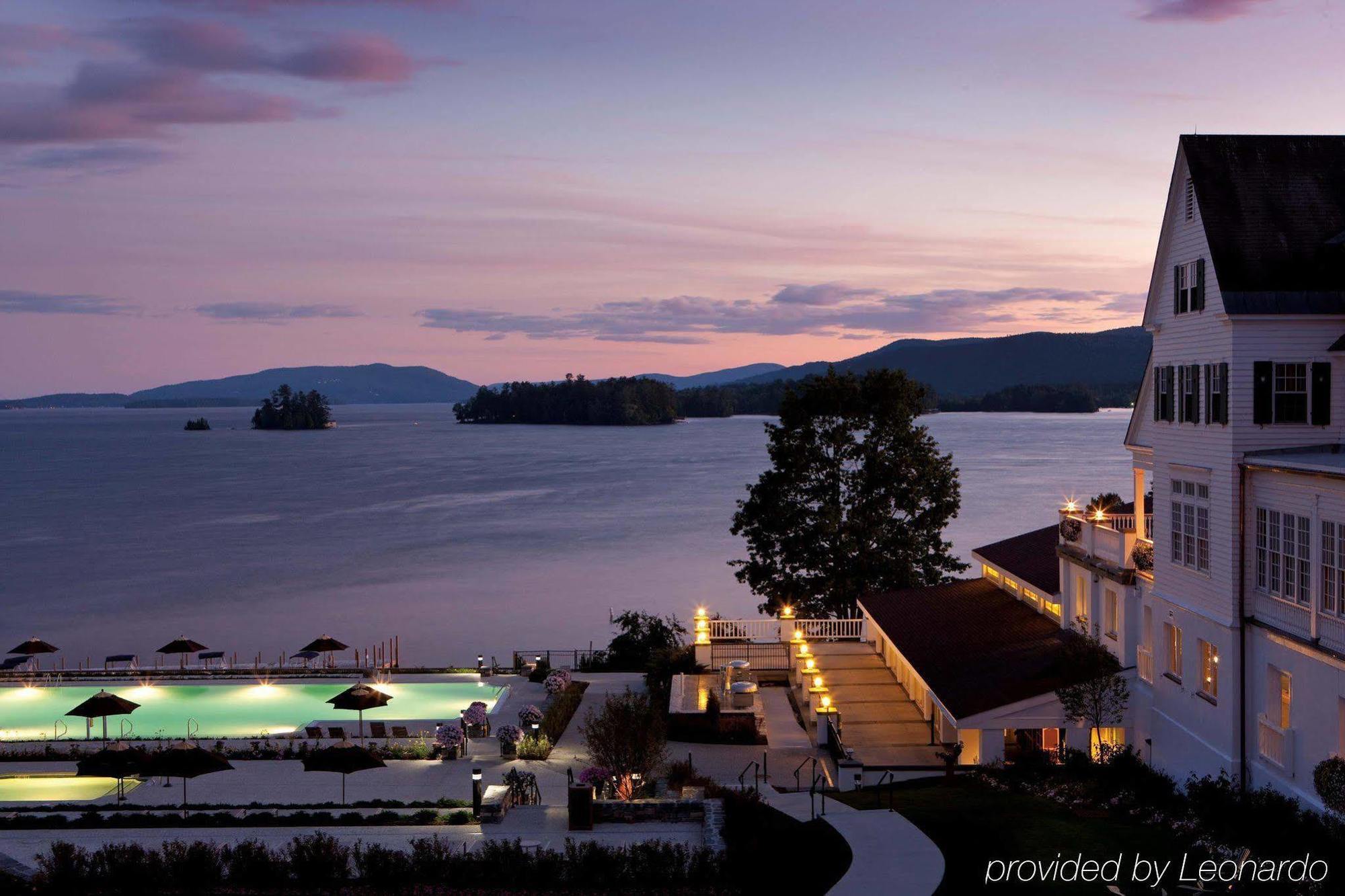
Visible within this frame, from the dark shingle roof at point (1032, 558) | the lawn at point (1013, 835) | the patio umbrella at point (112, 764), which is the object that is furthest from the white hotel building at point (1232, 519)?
the patio umbrella at point (112, 764)

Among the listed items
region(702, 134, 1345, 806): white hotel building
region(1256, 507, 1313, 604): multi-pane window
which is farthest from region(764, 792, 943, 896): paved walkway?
region(1256, 507, 1313, 604): multi-pane window

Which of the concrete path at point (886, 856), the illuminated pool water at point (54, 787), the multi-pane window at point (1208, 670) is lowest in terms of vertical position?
the illuminated pool water at point (54, 787)

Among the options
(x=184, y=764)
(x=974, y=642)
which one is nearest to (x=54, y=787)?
(x=184, y=764)

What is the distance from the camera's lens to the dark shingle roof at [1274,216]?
22031 mm

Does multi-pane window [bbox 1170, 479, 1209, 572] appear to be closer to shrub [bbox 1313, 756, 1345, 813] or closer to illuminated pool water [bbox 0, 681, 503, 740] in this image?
shrub [bbox 1313, 756, 1345, 813]

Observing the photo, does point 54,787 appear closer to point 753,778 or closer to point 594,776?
point 594,776

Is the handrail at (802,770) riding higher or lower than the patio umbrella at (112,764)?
lower

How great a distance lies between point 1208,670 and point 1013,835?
601cm

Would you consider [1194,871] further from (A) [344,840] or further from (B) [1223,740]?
(A) [344,840]

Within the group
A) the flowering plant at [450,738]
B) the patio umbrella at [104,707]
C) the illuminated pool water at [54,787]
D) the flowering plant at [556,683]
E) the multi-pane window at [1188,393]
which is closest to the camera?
the multi-pane window at [1188,393]

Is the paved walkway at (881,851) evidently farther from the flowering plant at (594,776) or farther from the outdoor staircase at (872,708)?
the outdoor staircase at (872,708)

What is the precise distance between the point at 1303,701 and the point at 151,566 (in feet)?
305

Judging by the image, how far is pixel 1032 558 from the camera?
1455 inches

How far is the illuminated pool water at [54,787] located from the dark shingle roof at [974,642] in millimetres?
18972
